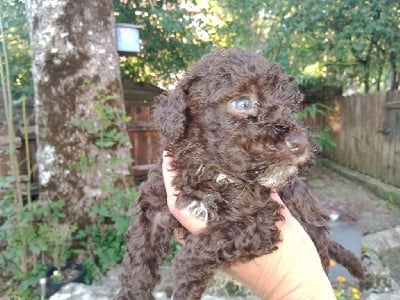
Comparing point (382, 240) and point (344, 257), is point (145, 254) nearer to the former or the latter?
point (344, 257)

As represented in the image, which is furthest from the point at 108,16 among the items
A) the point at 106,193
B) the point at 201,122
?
the point at 201,122

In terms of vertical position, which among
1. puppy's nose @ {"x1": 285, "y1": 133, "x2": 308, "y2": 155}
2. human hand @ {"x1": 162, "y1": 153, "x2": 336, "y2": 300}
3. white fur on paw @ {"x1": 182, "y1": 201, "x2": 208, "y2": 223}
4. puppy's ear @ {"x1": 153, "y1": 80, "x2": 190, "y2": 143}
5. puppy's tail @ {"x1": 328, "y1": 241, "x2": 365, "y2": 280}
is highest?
puppy's ear @ {"x1": 153, "y1": 80, "x2": 190, "y2": 143}

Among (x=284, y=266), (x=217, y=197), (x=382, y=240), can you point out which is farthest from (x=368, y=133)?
(x=217, y=197)

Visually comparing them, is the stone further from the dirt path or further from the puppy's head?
the puppy's head

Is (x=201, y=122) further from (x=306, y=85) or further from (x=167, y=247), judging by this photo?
(x=306, y=85)

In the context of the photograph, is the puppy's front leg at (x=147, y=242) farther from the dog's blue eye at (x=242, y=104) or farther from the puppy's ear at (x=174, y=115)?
the dog's blue eye at (x=242, y=104)

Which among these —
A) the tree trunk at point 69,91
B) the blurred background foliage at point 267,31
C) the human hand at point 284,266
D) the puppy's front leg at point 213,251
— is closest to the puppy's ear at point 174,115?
the human hand at point 284,266

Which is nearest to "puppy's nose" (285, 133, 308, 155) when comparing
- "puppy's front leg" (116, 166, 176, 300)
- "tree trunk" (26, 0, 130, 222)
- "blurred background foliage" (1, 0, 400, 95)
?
"puppy's front leg" (116, 166, 176, 300)
